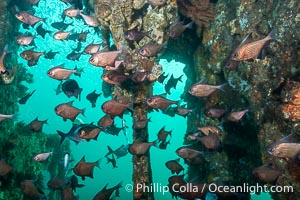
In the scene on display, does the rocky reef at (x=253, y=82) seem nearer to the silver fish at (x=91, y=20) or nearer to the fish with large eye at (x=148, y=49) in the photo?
the fish with large eye at (x=148, y=49)

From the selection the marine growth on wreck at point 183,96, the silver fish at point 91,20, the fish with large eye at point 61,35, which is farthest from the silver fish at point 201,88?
the fish with large eye at point 61,35

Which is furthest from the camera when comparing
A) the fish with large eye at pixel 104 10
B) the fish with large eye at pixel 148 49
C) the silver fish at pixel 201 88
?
the fish with large eye at pixel 104 10

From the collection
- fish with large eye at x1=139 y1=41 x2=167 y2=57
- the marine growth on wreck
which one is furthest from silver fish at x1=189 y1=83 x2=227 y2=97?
fish with large eye at x1=139 y1=41 x2=167 y2=57

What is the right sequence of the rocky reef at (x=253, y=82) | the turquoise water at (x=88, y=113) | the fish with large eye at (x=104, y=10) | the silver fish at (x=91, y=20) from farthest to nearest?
the turquoise water at (x=88, y=113)
the silver fish at (x=91, y=20)
the fish with large eye at (x=104, y=10)
the rocky reef at (x=253, y=82)

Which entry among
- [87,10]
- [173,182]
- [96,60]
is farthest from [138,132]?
[87,10]

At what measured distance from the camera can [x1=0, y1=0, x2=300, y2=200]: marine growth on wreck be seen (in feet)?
20.1

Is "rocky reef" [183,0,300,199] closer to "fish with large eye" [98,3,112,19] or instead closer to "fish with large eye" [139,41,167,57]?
"fish with large eye" [139,41,167,57]

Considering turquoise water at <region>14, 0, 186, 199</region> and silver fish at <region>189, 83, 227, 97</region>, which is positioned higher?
turquoise water at <region>14, 0, 186, 199</region>

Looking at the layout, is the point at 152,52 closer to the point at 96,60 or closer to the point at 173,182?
the point at 96,60

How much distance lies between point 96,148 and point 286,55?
288ft

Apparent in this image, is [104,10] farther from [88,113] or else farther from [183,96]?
[88,113]

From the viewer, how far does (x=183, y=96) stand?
1237cm

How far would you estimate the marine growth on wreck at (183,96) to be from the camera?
6137mm

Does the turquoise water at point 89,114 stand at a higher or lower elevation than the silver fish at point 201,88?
higher
